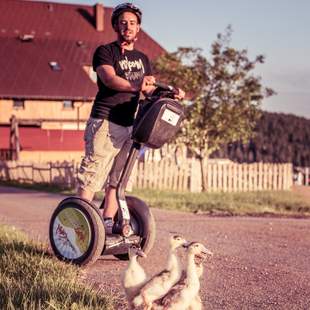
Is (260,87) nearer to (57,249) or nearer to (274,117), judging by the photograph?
(57,249)

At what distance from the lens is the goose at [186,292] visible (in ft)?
13.5

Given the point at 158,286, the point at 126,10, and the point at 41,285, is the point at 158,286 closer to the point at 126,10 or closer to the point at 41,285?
the point at 41,285

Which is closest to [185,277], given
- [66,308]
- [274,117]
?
[66,308]

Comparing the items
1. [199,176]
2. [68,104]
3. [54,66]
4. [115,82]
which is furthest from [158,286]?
[54,66]

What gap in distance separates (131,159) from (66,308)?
201 cm

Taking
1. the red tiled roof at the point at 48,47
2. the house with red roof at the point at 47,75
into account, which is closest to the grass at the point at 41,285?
the house with red roof at the point at 47,75

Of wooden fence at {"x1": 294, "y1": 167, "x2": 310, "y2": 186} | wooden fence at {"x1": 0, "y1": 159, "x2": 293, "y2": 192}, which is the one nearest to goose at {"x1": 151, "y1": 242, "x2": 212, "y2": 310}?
wooden fence at {"x1": 0, "y1": 159, "x2": 293, "y2": 192}

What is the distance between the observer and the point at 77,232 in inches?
249

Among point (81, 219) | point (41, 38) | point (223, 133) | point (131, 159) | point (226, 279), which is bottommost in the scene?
point (226, 279)

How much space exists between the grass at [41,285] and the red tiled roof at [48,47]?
135 feet

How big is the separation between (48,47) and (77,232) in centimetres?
4650

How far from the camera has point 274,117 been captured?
217ft

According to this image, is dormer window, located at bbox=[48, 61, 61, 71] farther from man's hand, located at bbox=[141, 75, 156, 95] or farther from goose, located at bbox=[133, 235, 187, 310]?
goose, located at bbox=[133, 235, 187, 310]

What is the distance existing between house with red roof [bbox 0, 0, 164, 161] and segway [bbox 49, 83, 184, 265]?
34.6 m
